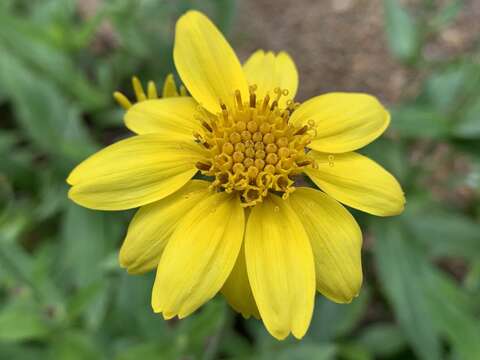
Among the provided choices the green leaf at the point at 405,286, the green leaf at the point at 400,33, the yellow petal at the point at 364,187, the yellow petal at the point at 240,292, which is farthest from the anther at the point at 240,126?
the green leaf at the point at 400,33

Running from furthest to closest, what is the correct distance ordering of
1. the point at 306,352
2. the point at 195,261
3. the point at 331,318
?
1. the point at 331,318
2. the point at 306,352
3. the point at 195,261

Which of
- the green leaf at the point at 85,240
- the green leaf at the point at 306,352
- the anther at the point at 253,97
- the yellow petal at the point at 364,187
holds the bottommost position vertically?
the green leaf at the point at 306,352

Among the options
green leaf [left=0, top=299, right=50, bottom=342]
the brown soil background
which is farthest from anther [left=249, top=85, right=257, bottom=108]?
the brown soil background

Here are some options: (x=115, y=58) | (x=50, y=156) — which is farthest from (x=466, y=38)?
(x=50, y=156)

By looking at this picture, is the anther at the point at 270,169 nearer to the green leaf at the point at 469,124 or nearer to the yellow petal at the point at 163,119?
the yellow petal at the point at 163,119

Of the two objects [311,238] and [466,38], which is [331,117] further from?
[466,38]

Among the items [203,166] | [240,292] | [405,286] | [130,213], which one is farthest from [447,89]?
[240,292]

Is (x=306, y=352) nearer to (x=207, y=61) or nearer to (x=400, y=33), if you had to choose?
(x=207, y=61)
